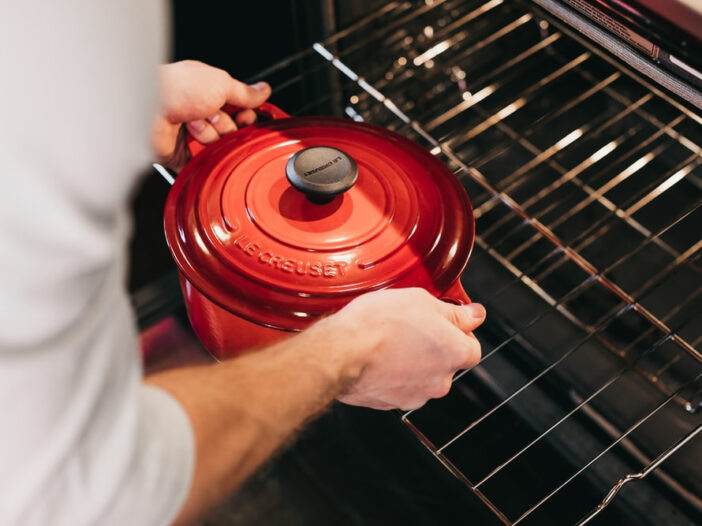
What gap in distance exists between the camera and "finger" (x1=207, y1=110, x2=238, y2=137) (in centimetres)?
88

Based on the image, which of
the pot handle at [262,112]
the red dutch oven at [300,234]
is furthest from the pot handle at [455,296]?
the pot handle at [262,112]

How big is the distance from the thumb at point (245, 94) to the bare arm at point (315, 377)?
338mm

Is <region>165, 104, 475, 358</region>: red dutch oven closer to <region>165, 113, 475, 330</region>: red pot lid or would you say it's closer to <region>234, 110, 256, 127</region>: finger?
<region>165, 113, 475, 330</region>: red pot lid

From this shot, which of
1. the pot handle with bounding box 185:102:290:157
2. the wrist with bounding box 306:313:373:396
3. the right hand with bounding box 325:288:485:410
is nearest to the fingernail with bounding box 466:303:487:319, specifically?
the right hand with bounding box 325:288:485:410

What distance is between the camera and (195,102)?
85cm

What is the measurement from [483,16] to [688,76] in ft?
2.26

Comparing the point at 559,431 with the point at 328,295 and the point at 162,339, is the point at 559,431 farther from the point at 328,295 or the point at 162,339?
the point at 162,339

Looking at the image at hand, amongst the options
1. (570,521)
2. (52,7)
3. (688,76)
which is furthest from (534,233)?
(52,7)

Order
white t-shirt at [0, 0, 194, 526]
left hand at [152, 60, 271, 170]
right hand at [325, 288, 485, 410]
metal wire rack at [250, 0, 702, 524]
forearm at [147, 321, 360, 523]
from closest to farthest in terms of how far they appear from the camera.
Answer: white t-shirt at [0, 0, 194, 526] → forearm at [147, 321, 360, 523] → right hand at [325, 288, 485, 410] → left hand at [152, 60, 271, 170] → metal wire rack at [250, 0, 702, 524]

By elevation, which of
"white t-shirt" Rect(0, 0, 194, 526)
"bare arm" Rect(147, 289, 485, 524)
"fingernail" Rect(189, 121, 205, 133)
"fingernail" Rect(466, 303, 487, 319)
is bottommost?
"fingernail" Rect(466, 303, 487, 319)

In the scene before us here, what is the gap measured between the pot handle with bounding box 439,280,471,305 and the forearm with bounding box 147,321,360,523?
0.13 meters

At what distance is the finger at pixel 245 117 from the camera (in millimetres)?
906

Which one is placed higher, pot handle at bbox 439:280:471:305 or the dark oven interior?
pot handle at bbox 439:280:471:305

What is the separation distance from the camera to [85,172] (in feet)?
1.19
